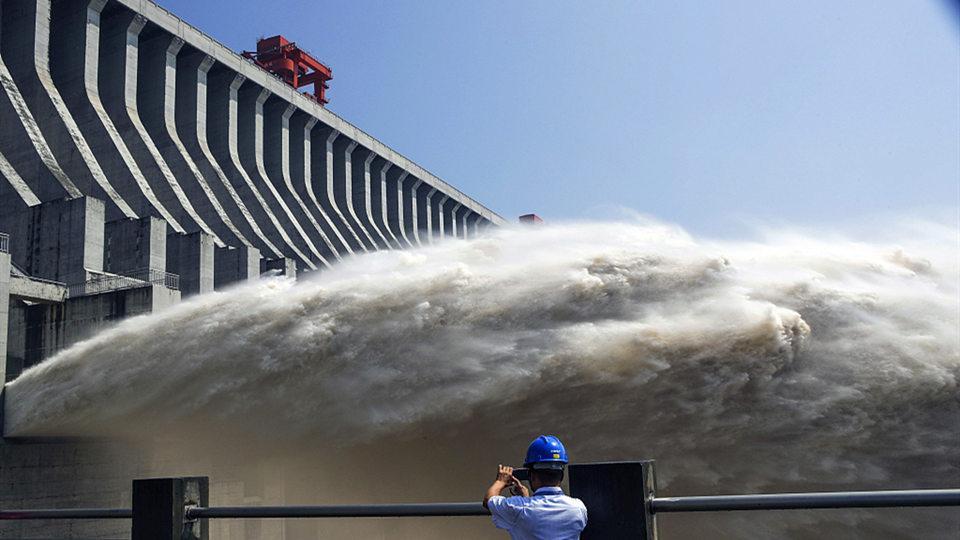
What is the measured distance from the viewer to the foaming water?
41.5 feet

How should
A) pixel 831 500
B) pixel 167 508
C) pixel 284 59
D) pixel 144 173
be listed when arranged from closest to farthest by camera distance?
1. pixel 831 500
2. pixel 167 508
3. pixel 144 173
4. pixel 284 59

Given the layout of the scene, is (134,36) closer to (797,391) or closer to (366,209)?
(366,209)

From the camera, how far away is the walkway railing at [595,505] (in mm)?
4124

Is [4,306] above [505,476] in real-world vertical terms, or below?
above

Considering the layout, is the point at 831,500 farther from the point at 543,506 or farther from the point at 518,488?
the point at 518,488

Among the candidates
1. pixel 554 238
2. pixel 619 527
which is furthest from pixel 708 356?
pixel 619 527

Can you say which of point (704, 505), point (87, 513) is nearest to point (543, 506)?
point (704, 505)

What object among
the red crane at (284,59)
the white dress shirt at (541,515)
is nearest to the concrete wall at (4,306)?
the white dress shirt at (541,515)

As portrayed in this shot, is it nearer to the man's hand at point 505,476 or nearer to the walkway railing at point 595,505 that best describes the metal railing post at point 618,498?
the walkway railing at point 595,505

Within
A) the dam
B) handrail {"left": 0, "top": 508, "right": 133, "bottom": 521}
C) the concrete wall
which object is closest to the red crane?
the dam

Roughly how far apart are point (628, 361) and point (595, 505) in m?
7.98

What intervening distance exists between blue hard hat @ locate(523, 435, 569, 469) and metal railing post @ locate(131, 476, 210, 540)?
3088mm

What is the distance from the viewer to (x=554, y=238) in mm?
15922

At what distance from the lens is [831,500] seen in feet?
13.6
